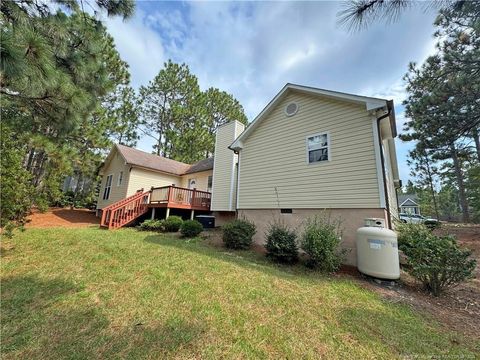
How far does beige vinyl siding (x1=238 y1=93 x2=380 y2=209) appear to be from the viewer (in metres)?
6.79

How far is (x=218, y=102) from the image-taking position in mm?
27875

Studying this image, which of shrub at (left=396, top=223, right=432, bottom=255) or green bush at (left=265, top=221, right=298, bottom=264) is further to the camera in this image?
green bush at (left=265, top=221, right=298, bottom=264)

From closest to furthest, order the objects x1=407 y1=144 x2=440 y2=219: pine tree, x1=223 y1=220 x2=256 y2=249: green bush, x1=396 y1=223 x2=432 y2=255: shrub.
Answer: x1=396 y1=223 x2=432 y2=255: shrub < x1=223 y1=220 x2=256 y2=249: green bush < x1=407 y1=144 x2=440 y2=219: pine tree

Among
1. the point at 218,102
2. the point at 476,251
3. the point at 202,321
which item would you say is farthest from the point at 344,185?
the point at 218,102

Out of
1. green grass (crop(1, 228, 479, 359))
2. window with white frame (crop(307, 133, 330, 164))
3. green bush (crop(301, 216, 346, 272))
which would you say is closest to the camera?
green grass (crop(1, 228, 479, 359))

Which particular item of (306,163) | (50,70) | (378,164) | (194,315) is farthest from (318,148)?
(50,70)

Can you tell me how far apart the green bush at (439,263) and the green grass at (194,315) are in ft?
4.52

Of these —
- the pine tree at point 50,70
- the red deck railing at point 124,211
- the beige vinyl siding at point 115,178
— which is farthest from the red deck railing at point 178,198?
the pine tree at point 50,70

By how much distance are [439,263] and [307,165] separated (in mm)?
4464

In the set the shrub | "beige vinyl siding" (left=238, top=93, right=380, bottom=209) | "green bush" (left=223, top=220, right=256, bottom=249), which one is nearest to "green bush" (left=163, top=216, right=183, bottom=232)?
"beige vinyl siding" (left=238, top=93, right=380, bottom=209)

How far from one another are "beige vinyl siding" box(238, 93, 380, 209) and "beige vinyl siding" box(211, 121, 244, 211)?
1.89 meters

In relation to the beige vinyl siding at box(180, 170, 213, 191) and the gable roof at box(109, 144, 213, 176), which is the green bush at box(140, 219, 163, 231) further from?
the gable roof at box(109, 144, 213, 176)

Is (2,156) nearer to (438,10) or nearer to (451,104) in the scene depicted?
(438,10)

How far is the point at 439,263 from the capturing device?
4.64m
